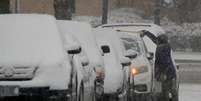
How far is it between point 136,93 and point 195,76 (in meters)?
13.0

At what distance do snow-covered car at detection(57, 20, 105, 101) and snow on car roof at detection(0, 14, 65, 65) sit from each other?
21.0 inches

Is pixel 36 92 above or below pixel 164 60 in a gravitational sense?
below

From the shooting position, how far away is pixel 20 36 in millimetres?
10742

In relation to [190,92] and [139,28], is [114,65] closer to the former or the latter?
[139,28]

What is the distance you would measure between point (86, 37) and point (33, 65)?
3.47 m

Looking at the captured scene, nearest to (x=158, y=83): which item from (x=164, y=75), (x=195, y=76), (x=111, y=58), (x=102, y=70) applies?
(x=164, y=75)

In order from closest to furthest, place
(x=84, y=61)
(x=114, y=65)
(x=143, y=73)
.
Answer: (x=84, y=61) → (x=114, y=65) → (x=143, y=73)

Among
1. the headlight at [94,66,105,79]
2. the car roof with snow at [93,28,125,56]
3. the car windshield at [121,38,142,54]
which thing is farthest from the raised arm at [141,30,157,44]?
the headlight at [94,66,105,79]

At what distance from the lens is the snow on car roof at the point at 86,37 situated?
13.0 m

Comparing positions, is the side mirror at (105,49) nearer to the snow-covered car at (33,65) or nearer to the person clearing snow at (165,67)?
the person clearing snow at (165,67)

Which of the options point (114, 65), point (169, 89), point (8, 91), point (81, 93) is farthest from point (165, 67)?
point (8, 91)

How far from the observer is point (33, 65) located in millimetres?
10117

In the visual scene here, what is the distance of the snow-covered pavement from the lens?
2061 centimetres

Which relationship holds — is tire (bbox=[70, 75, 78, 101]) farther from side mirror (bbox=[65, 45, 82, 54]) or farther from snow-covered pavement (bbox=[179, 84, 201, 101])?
snow-covered pavement (bbox=[179, 84, 201, 101])
